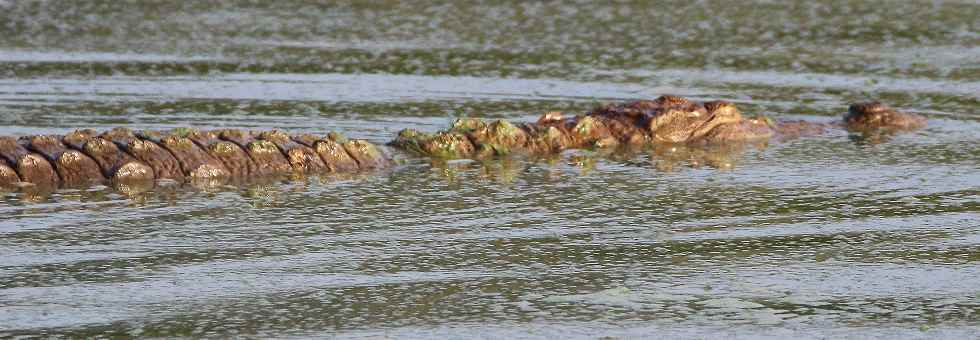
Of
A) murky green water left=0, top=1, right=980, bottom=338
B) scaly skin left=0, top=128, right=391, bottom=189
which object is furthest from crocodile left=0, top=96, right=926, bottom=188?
murky green water left=0, top=1, right=980, bottom=338

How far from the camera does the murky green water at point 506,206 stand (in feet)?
21.9

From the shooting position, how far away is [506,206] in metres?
Result: 8.79

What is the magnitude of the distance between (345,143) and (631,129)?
6.46 feet

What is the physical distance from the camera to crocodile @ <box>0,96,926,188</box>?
930 centimetres

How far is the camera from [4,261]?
290 inches

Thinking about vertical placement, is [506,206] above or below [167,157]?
below

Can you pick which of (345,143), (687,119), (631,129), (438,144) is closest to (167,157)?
(345,143)

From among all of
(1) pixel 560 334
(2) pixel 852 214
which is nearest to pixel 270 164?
(2) pixel 852 214

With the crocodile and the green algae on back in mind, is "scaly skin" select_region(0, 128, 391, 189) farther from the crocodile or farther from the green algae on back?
the green algae on back

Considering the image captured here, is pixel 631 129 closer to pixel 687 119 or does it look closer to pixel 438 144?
pixel 687 119

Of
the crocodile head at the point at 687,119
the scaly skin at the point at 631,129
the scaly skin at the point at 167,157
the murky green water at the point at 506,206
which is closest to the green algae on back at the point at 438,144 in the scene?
the scaly skin at the point at 631,129

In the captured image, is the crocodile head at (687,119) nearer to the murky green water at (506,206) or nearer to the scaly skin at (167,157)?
the murky green water at (506,206)

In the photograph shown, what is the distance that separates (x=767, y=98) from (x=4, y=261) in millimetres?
6984

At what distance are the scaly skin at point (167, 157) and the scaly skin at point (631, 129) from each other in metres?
0.66
